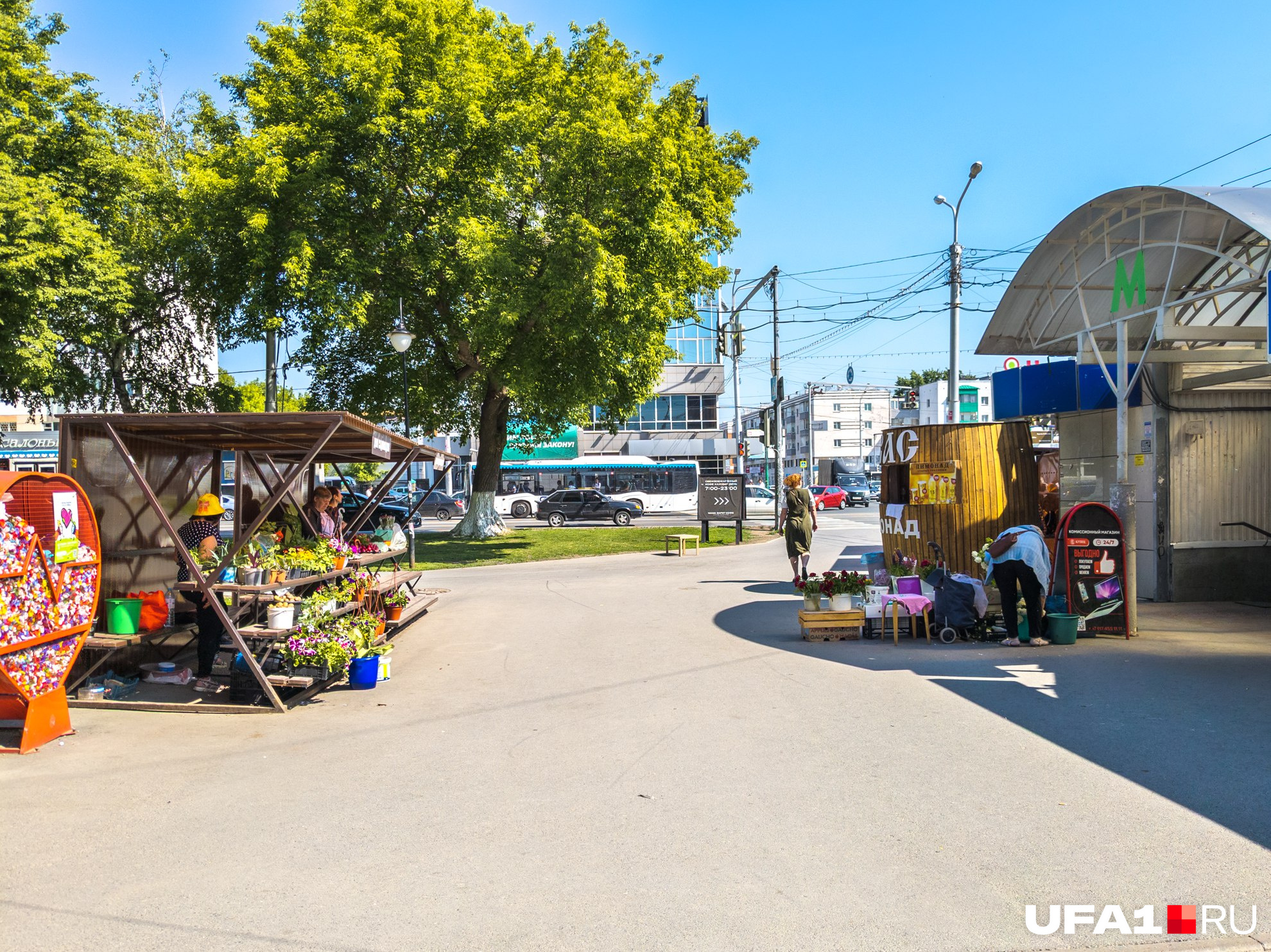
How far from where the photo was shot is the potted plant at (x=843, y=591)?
10.2 m

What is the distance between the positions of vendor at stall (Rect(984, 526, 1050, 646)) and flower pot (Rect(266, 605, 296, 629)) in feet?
24.5

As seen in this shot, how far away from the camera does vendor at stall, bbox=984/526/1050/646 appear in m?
9.55

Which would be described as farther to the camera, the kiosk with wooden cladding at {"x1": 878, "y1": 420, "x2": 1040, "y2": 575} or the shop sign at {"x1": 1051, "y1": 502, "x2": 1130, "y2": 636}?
the kiosk with wooden cladding at {"x1": 878, "y1": 420, "x2": 1040, "y2": 575}

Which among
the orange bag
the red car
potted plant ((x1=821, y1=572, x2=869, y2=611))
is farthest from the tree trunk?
the red car

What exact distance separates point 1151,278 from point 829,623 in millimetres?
7846

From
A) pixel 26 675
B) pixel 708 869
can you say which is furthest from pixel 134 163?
pixel 708 869

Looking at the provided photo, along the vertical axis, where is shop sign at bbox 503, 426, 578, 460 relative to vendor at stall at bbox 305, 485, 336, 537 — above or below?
above

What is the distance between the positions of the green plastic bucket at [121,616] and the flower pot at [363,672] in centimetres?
198

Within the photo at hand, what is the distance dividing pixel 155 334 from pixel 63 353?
2.34 metres

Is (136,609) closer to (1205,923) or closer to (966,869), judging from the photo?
(966,869)

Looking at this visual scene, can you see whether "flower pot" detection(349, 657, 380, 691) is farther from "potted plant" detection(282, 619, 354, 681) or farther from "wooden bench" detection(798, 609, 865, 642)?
"wooden bench" detection(798, 609, 865, 642)

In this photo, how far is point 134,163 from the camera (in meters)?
20.9

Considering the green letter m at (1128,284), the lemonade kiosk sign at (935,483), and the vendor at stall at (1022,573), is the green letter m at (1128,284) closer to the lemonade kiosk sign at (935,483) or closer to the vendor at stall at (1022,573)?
the lemonade kiosk sign at (935,483)

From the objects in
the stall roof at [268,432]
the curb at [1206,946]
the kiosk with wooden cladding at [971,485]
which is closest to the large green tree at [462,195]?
the stall roof at [268,432]
